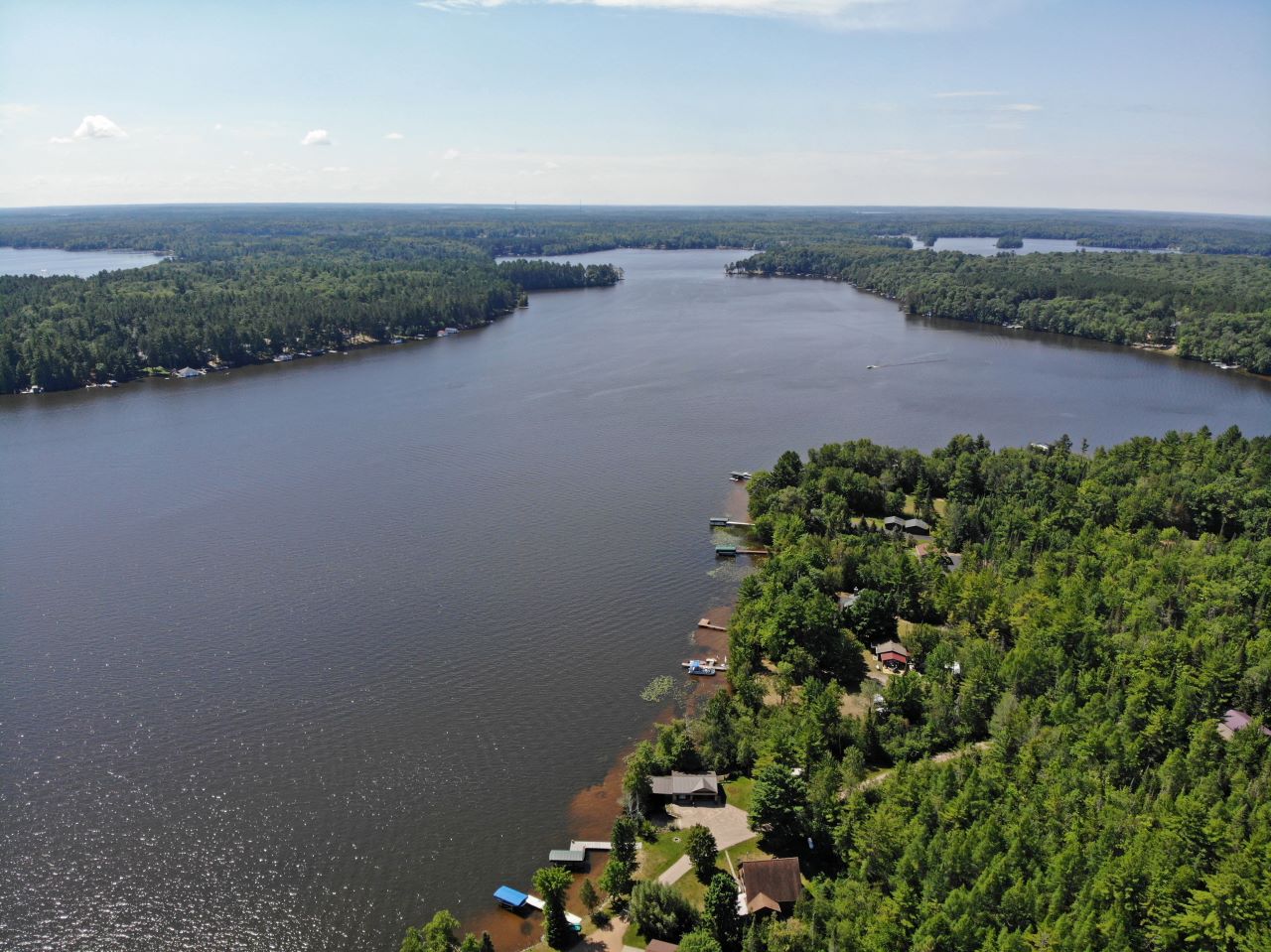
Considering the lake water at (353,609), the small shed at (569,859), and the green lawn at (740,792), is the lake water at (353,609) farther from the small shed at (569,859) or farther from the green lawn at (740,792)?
the green lawn at (740,792)

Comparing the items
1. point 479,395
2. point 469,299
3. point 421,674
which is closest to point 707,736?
point 421,674

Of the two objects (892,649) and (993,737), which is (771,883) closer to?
(993,737)

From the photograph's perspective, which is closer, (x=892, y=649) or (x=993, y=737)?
(x=993, y=737)

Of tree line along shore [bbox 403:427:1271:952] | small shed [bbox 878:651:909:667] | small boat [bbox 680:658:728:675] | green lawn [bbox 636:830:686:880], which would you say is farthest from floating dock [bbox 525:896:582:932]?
small shed [bbox 878:651:909:667]

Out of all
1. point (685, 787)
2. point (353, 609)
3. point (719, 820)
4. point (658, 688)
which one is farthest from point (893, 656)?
point (353, 609)

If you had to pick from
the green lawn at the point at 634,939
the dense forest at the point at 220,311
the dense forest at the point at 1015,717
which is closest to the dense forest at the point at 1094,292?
the dense forest at the point at 1015,717

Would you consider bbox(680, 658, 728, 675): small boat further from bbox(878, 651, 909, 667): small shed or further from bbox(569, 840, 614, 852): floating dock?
bbox(569, 840, 614, 852): floating dock
